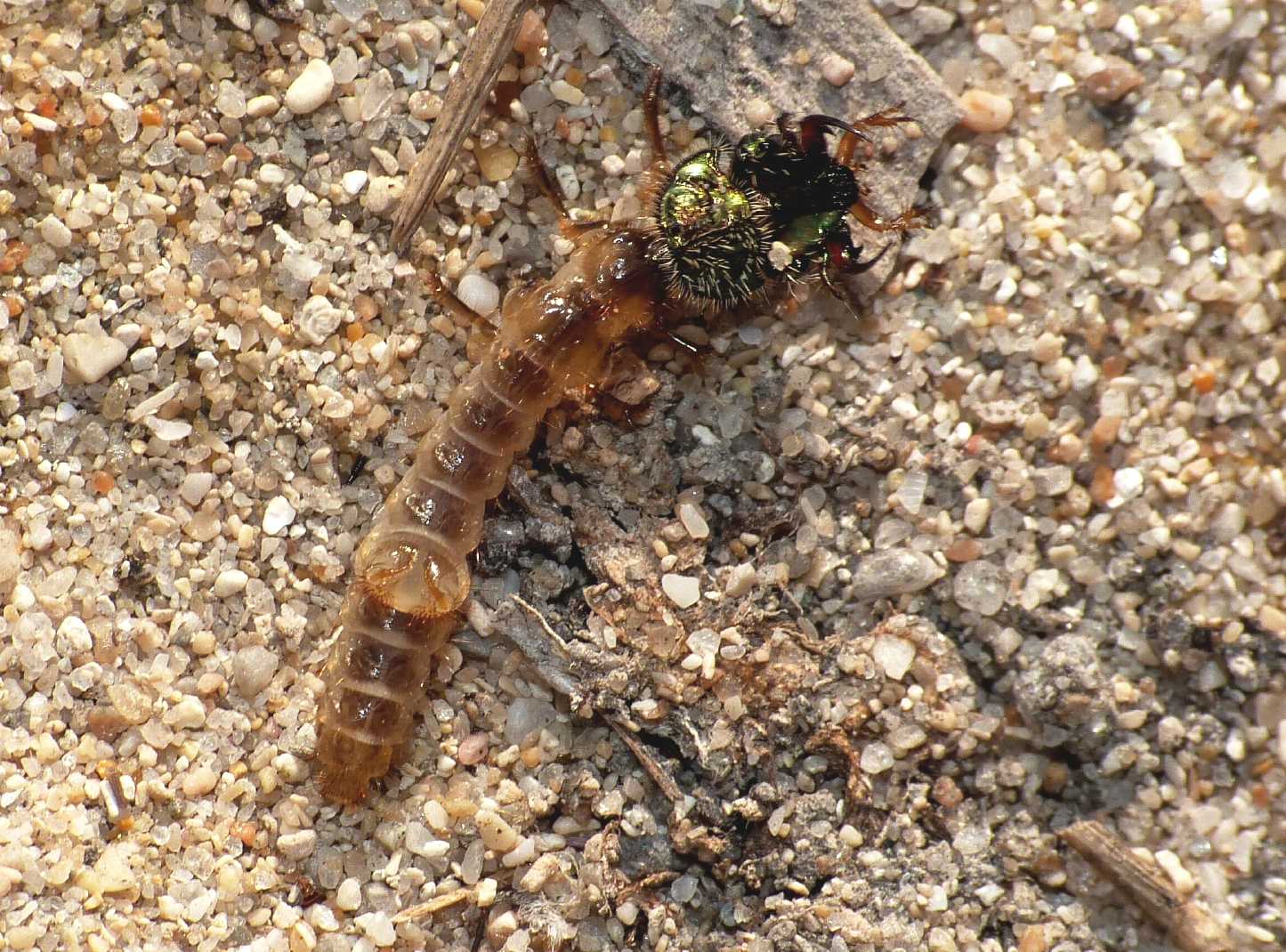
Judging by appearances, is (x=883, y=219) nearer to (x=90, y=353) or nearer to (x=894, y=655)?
(x=894, y=655)

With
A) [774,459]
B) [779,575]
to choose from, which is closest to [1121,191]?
[774,459]

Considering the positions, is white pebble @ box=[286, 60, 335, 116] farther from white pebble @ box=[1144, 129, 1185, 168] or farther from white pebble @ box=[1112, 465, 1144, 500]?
white pebble @ box=[1112, 465, 1144, 500]

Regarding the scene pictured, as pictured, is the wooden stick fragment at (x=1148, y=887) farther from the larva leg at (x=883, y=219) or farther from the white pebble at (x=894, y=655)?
the larva leg at (x=883, y=219)

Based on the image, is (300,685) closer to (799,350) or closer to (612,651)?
(612,651)

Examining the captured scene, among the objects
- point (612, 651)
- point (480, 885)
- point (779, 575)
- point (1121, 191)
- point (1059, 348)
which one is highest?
point (1121, 191)

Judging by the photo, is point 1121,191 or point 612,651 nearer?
point 612,651

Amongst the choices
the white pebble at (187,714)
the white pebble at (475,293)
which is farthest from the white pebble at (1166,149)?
the white pebble at (187,714)

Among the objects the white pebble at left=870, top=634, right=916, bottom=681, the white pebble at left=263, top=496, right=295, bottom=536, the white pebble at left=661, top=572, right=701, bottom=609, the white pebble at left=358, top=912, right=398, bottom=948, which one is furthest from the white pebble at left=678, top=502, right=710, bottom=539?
the white pebble at left=358, top=912, right=398, bottom=948
